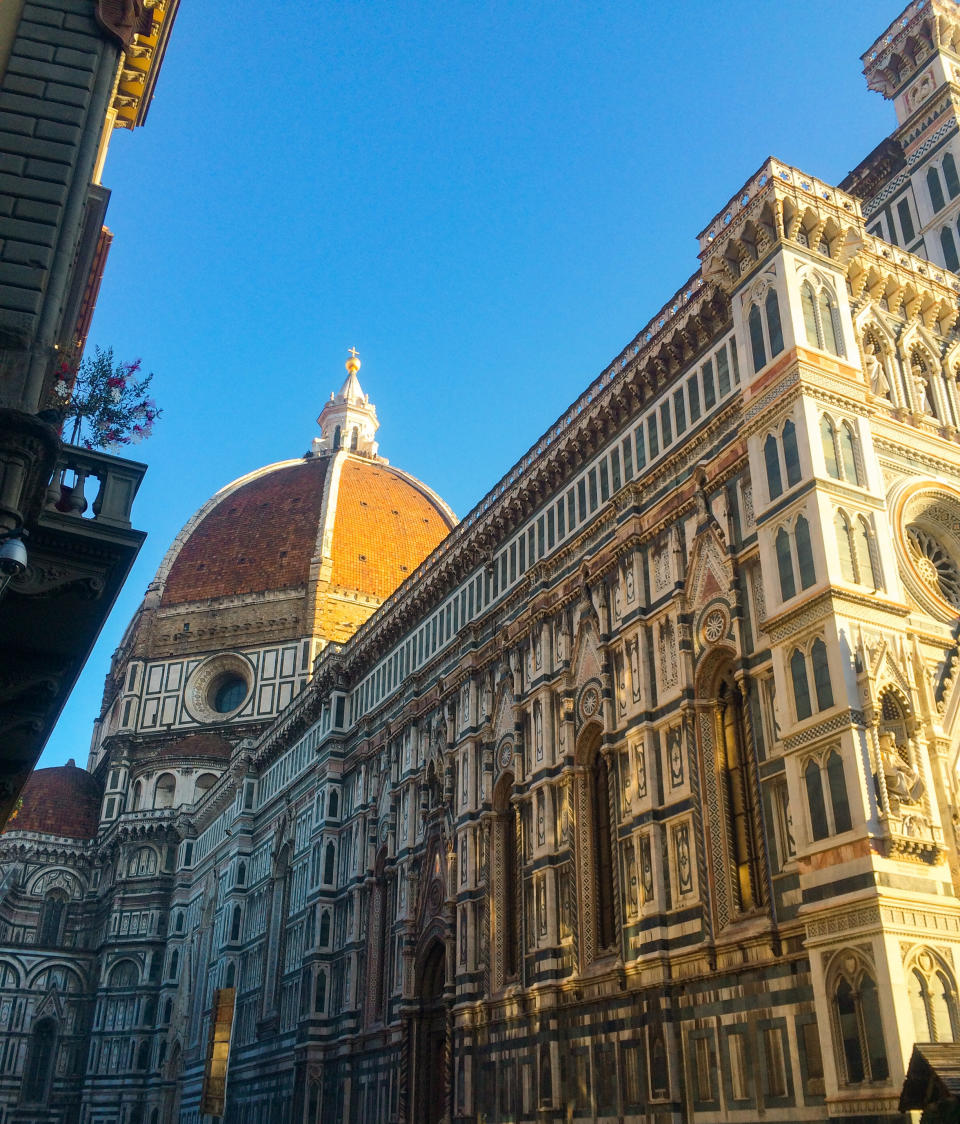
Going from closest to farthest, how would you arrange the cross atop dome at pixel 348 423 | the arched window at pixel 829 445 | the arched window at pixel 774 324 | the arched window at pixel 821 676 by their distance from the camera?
the arched window at pixel 821 676
the arched window at pixel 829 445
the arched window at pixel 774 324
the cross atop dome at pixel 348 423

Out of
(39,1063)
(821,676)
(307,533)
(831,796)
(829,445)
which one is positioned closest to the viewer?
(831,796)

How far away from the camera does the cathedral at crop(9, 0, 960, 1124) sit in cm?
1770

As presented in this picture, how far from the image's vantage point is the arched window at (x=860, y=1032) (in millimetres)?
15750

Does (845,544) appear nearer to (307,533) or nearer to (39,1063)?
(39,1063)

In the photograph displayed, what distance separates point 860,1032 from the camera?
52.8 feet

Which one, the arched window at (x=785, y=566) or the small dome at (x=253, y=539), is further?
the small dome at (x=253, y=539)

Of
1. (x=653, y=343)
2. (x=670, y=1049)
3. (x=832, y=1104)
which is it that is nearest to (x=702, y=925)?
(x=670, y=1049)

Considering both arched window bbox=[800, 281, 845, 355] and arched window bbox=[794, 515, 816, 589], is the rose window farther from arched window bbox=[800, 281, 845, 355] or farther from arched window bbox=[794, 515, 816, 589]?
arched window bbox=[800, 281, 845, 355]

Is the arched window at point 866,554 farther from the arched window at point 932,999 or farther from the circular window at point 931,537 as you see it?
the arched window at point 932,999

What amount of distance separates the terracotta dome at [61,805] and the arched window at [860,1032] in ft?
203

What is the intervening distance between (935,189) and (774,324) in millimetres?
11910

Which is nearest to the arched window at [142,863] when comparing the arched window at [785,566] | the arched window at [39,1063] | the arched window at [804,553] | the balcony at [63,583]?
the arched window at [39,1063]

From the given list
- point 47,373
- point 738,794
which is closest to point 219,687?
point 738,794

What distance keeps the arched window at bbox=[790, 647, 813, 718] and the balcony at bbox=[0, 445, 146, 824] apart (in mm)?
10805
